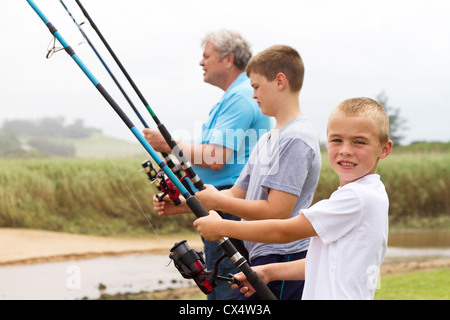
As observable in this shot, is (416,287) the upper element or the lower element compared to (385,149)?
upper

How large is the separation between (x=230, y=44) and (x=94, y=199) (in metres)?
8.42

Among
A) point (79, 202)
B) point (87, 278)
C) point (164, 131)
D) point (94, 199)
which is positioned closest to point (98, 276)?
point (87, 278)

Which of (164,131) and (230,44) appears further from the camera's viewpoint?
(230,44)

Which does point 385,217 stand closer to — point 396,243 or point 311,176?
point 311,176

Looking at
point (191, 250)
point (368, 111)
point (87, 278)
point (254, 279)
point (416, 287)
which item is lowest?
point (254, 279)

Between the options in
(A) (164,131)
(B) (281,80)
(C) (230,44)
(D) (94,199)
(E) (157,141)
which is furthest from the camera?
(D) (94,199)

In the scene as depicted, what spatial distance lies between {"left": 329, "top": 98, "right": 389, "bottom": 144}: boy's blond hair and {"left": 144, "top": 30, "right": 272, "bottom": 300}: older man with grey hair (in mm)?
914

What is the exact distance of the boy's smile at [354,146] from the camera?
56.9 inches

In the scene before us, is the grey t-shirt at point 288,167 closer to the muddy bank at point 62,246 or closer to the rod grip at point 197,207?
the rod grip at point 197,207

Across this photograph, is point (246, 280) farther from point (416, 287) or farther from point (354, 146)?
point (416, 287)

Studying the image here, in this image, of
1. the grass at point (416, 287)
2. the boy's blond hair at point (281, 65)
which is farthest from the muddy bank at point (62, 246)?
the boy's blond hair at point (281, 65)

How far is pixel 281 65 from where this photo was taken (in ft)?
6.58

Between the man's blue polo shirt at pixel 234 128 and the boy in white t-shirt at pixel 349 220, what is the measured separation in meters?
0.89

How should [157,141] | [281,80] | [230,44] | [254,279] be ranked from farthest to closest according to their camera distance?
1. [230,44]
2. [157,141]
3. [281,80]
4. [254,279]
